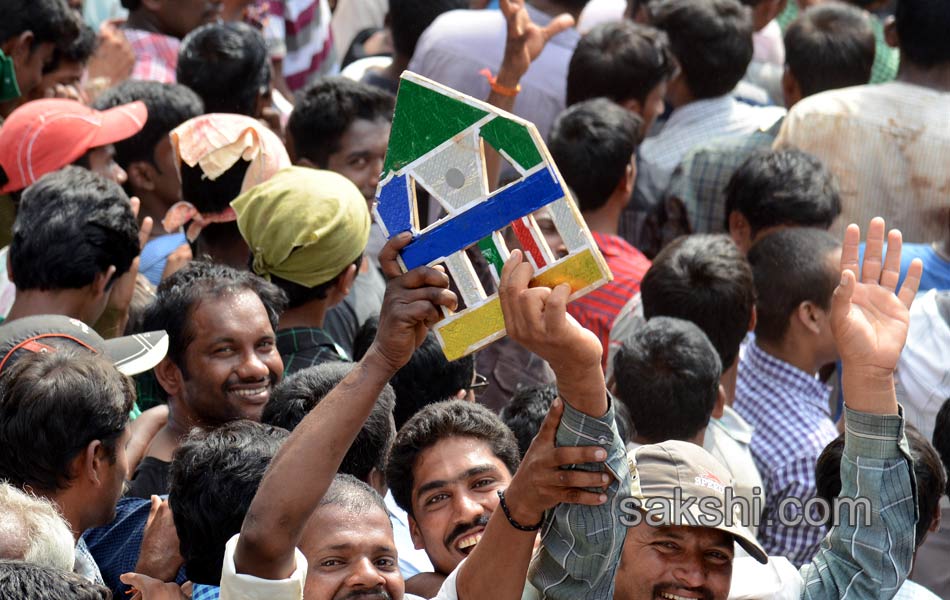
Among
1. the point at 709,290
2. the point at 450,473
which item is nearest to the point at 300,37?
the point at 709,290

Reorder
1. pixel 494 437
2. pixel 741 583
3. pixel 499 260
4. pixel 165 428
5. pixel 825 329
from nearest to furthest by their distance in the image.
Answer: pixel 499 260 < pixel 741 583 < pixel 494 437 < pixel 165 428 < pixel 825 329

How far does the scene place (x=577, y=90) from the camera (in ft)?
21.0

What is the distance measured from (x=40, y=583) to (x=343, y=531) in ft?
2.64

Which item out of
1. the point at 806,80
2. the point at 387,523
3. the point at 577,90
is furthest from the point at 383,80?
the point at 387,523

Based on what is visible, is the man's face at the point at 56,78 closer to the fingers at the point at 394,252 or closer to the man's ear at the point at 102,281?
the man's ear at the point at 102,281

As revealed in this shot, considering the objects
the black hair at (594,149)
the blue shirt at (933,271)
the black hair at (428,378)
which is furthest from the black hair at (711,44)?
the black hair at (428,378)

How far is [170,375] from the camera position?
14.2ft

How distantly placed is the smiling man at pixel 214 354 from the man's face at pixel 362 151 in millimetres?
1538

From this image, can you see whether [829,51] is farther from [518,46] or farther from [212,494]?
[212,494]

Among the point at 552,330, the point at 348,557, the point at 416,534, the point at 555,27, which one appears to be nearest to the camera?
the point at 552,330

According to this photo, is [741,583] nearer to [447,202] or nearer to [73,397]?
[447,202]

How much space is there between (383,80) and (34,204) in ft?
8.96

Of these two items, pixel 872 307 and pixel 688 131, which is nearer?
pixel 872 307

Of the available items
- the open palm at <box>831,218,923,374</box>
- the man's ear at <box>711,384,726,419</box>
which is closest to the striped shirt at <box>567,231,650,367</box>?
the man's ear at <box>711,384,726,419</box>
